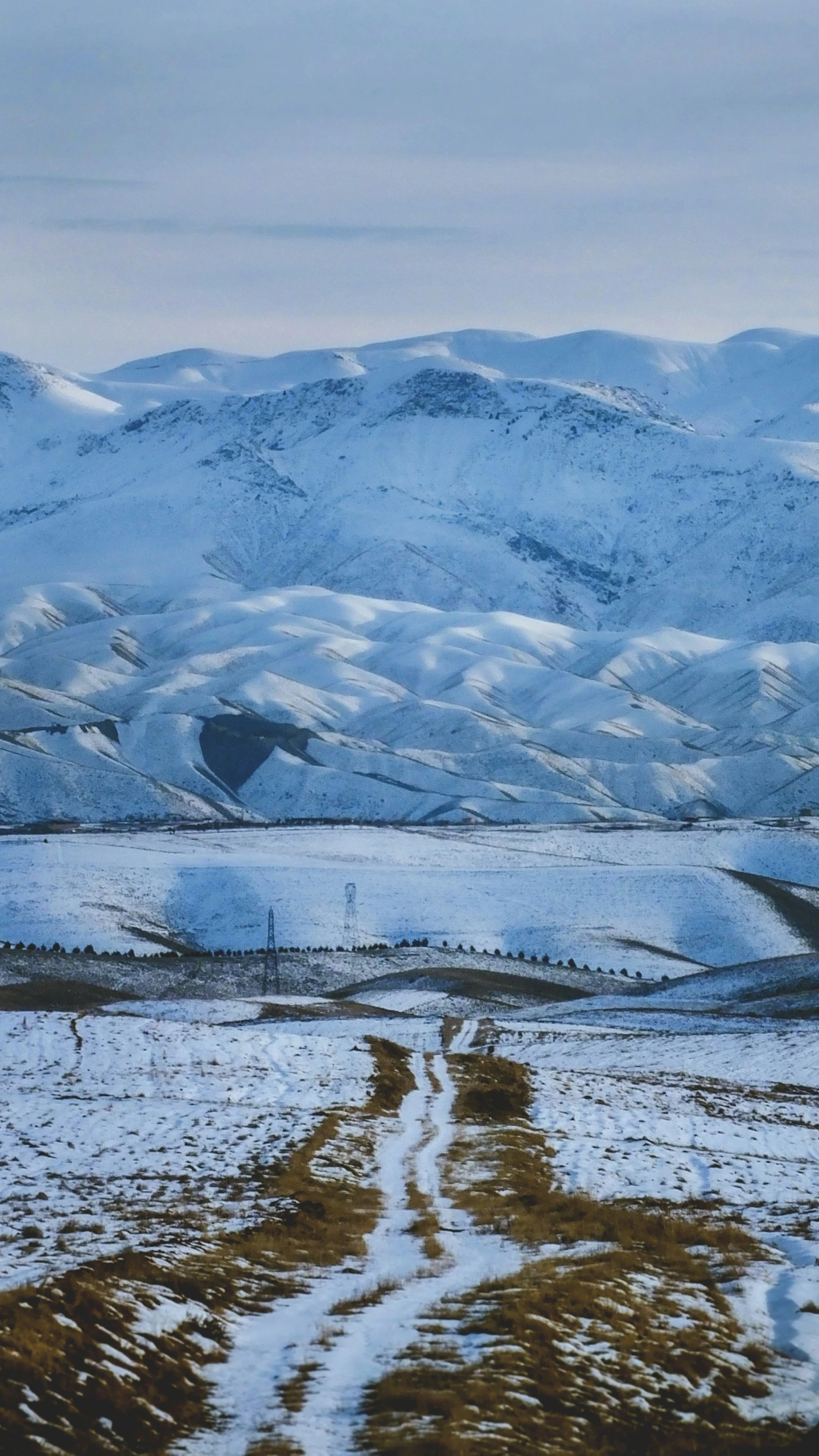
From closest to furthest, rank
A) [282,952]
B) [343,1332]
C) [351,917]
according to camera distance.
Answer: [343,1332]
[282,952]
[351,917]

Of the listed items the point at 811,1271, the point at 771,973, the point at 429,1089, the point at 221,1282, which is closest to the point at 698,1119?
the point at 429,1089

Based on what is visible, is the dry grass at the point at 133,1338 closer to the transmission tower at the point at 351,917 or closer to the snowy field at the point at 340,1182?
the snowy field at the point at 340,1182

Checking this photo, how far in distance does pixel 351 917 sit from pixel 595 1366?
303 feet

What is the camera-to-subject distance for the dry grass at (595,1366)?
36.4 feet

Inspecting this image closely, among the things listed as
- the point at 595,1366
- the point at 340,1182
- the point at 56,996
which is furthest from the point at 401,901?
the point at 595,1366

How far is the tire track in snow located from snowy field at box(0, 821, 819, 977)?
78.7 metres

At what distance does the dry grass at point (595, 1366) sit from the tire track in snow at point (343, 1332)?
278 mm

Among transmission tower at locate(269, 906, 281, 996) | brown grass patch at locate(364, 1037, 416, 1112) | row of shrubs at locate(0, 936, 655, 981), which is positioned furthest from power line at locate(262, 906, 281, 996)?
brown grass patch at locate(364, 1037, 416, 1112)

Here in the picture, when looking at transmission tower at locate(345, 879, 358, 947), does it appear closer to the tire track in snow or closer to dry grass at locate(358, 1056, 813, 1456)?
the tire track in snow

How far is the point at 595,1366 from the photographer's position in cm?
1244

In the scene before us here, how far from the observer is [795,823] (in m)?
158

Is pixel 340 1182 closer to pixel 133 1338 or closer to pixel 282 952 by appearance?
pixel 133 1338

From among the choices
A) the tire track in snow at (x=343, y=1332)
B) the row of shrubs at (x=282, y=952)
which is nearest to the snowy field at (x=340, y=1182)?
the tire track in snow at (x=343, y=1332)

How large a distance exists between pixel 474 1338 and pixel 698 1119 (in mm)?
17303
